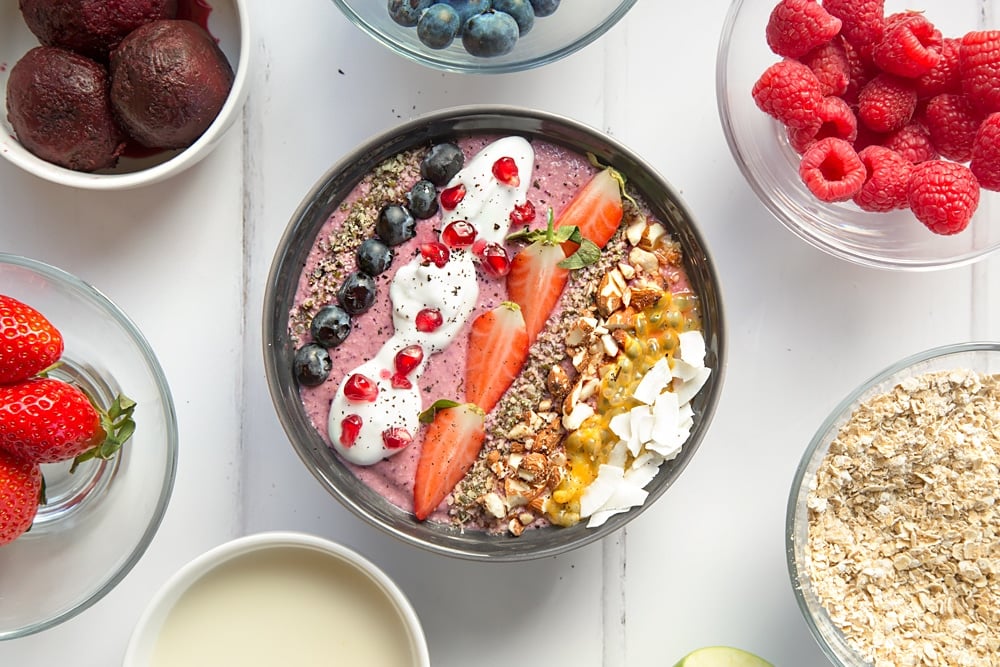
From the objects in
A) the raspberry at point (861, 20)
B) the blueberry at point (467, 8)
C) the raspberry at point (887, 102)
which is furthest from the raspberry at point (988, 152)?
the blueberry at point (467, 8)

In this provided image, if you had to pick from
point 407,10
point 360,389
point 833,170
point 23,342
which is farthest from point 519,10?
point 23,342

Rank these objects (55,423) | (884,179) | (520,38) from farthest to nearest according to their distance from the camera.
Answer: (520,38) → (884,179) → (55,423)

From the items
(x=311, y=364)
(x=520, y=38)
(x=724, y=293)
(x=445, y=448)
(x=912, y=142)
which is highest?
(x=520, y=38)

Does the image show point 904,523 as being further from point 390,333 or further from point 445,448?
point 390,333

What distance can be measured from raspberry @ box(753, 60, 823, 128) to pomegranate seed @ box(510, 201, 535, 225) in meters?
0.45

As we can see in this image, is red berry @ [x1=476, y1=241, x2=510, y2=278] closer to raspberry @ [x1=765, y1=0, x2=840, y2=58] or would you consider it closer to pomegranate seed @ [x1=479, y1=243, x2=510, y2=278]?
pomegranate seed @ [x1=479, y1=243, x2=510, y2=278]

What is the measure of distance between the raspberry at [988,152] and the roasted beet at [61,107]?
154 centimetres

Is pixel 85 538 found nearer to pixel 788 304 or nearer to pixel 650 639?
pixel 650 639

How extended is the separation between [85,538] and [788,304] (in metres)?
1.41

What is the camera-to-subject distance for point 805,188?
185cm

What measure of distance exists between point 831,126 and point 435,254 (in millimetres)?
745

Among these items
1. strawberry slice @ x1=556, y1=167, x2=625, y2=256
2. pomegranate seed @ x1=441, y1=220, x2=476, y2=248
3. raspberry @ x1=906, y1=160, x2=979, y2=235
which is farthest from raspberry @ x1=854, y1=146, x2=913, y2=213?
pomegranate seed @ x1=441, y1=220, x2=476, y2=248

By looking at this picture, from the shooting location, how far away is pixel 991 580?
5.62 feet

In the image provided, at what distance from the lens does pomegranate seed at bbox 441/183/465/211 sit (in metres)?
1.70
